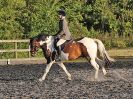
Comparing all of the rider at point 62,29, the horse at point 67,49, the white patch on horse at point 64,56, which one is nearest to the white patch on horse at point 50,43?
the horse at point 67,49

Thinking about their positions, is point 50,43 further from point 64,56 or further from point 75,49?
point 75,49

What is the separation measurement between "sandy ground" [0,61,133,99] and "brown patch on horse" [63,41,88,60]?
877mm

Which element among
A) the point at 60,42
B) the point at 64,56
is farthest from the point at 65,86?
the point at 60,42

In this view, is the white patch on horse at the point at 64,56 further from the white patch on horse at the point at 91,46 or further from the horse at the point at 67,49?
the white patch on horse at the point at 91,46

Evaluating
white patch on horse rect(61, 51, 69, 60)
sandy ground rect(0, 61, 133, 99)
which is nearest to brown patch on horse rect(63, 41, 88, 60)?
white patch on horse rect(61, 51, 69, 60)

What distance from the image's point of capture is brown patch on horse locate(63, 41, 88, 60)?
1931cm

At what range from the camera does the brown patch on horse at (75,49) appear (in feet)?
63.4

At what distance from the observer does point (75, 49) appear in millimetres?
19422

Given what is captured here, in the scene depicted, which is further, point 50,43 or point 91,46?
point 91,46

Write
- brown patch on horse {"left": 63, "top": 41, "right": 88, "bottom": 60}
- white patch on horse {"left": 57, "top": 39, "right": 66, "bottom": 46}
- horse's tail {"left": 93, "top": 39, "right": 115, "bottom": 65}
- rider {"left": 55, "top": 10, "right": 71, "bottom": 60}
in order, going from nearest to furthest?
rider {"left": 55, "top": 10, "right": 71, "bottom": 60} → white patch on horse {"left": 57, "top": 39, "right": 66, "bottom": 46} → brown patch on horse {"left": 63, "top": 41, "right": 88, "bottom": 60} → horse's tail {"left": 93, "top": 39, "right": 115, "bottom": 65}

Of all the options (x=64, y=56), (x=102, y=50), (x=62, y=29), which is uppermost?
(x=62, y=29)

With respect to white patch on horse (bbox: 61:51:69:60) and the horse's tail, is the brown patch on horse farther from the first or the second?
the horse's tail

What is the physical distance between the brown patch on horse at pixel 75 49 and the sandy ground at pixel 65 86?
88 cm

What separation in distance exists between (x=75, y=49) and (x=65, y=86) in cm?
277
